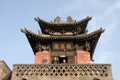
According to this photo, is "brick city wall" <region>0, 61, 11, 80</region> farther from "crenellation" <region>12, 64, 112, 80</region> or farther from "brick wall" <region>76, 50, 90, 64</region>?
"brick wall" <region>76, 50, 90, 64</region>

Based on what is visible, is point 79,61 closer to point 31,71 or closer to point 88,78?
point 88,78

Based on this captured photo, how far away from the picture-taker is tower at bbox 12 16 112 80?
578 inches

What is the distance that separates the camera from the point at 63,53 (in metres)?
17.3

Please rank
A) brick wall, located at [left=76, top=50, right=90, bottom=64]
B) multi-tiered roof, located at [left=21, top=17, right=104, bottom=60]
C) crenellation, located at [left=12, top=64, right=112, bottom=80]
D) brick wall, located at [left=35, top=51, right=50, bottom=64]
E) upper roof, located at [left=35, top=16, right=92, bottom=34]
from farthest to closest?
1. upper roof, located at [left=35, top=16, right=92, bottom=34]
2. multi-tiered roof, located at [left=21, top=17, right=104, bottom=60]
3. brick wall, located at [left=35, top=51, right=50, bottom=64]
4. brick wall, located at [left=76, top=50, right=90, bottom=64]
5. crenellation, located at [left=12, top=64, right=112, bottom=80]

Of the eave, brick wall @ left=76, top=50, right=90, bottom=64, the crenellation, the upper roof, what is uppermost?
the upper roof

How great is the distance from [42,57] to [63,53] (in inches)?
64.6

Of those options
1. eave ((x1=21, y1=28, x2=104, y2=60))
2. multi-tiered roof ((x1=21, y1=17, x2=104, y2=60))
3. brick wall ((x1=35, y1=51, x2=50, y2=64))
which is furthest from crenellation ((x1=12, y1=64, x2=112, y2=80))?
eave ((x1=21, y1=28, x2=104, y2=60))

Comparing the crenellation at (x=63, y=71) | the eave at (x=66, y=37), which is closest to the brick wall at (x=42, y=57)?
the eave at (x=66, y=37)

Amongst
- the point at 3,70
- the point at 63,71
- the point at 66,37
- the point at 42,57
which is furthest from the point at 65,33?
the point at 3,70

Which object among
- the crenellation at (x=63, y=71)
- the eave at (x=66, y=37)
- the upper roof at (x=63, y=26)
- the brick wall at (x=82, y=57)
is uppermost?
the upper roof at (x=63, y=26)

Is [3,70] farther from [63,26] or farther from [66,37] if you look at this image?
[63,26]

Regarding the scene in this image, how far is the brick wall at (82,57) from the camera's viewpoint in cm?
1658

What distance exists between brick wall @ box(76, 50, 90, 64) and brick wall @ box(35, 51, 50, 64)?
7.51 ft

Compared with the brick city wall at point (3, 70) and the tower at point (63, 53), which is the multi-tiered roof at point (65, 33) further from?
the brick city wall at point (3, 70)
